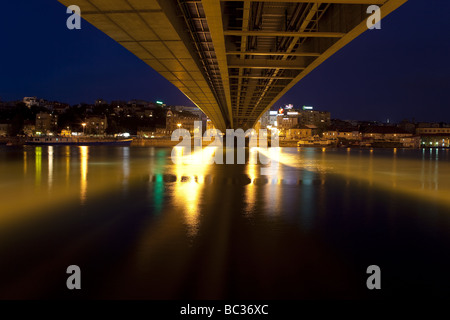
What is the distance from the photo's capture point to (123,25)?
1160 centimetres

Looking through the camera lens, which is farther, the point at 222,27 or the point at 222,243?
the point at 222,27

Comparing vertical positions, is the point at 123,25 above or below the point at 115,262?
above

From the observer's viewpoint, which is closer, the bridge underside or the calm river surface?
the calm river surface

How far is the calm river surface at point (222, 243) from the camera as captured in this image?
504 centimetres

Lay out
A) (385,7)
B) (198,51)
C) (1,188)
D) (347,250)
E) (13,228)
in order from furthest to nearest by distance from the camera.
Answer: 1. (198,51)
2. (1,188)
3. (385,7)
4. (13,228)
5. (347,250)

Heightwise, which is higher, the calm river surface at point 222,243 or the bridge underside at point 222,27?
the bridge underside at point 222,27

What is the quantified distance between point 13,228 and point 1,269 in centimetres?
291

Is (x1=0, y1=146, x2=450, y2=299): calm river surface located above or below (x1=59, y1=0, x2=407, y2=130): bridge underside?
below

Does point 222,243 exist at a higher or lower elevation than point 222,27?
lower

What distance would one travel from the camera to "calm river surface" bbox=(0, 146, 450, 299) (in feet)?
16.5

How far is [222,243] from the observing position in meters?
7.04
